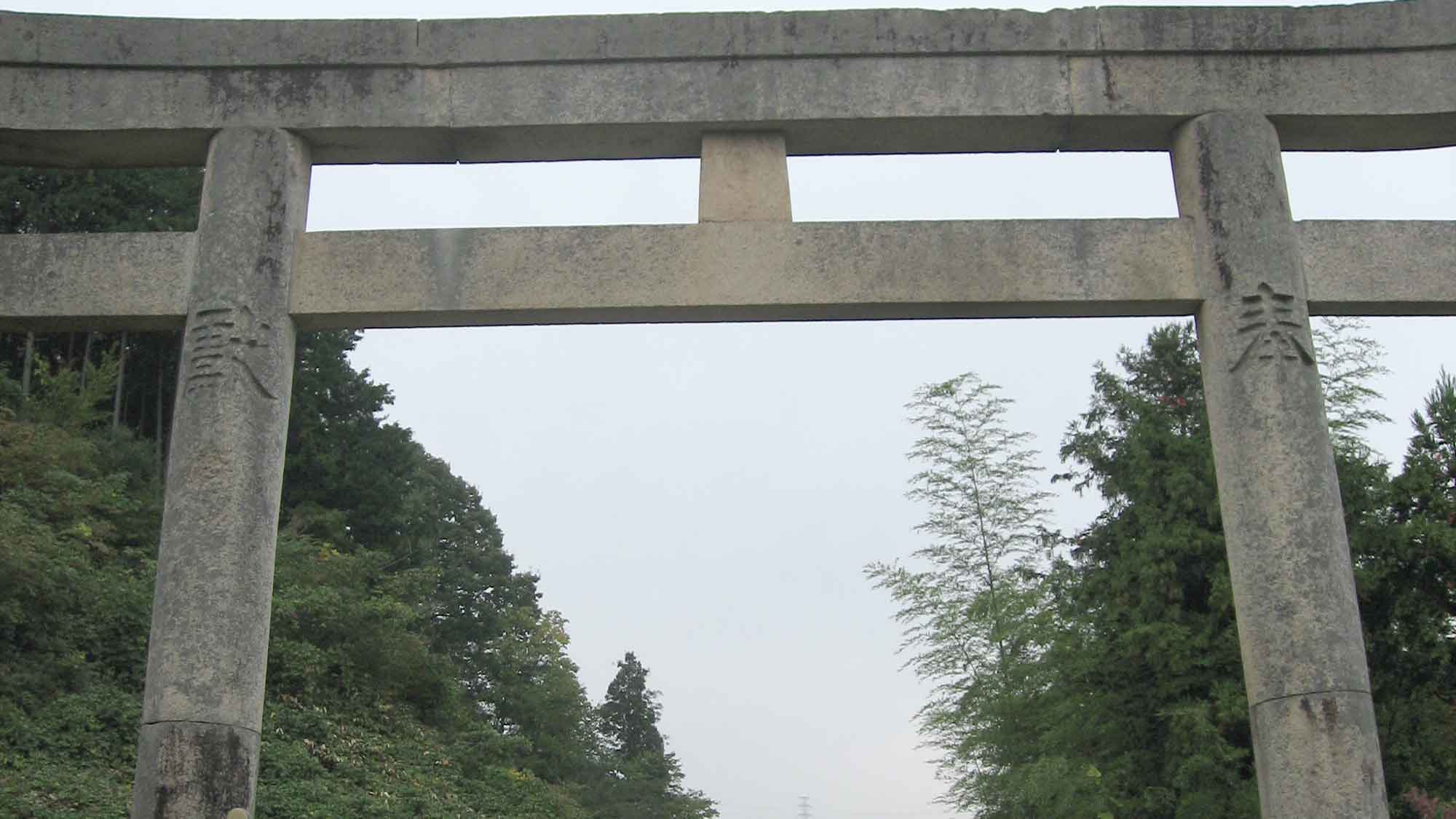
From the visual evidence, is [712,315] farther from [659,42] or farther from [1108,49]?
[1108,49]

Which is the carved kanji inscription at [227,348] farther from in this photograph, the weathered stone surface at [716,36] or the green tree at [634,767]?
the green tree at [634,767]

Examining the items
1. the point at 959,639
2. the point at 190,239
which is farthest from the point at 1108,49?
the point at 959,639

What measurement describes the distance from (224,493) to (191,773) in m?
1.13

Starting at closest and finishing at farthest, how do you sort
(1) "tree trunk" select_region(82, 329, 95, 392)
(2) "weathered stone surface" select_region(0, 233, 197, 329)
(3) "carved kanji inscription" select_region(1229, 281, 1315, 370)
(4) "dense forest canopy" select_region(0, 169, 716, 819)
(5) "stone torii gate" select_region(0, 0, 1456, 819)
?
(5) "stone torii gate" select_region(0, 0, 1456, 819), (3) "carved kanji inscription" select_region(1229, 281, 1315, 370), (2) "weathered stone surface" select_region(0, 233, 197, 329), (4) "dense forest canopy" select_region(0, 169, 716, 819), (1) "tree trunk" select_region(82, 329, 95, 392)

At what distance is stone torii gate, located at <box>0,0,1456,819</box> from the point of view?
582 cm

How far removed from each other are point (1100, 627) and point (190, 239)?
12653 mm

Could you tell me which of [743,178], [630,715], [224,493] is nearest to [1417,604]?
[743,178]

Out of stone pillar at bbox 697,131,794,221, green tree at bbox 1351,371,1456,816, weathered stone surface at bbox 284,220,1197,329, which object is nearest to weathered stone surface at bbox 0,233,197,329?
weathered stone surface at bbox 284,220,1197,329

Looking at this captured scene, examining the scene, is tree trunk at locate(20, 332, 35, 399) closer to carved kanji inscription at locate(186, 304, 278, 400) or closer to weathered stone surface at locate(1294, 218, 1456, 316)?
carved kanji inscription at locate(186, 304, 278, 400)

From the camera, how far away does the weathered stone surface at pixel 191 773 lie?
5.44 m

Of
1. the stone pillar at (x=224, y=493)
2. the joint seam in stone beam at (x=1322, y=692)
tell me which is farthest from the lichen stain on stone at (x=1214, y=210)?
the stone pillar at (x=224, y=493)

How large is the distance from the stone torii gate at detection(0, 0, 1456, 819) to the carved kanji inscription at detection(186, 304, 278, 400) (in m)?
0.01

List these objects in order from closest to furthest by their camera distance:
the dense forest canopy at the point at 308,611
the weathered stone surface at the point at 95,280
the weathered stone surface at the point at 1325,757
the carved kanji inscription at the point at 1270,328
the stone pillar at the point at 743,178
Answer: the weathered stone surface at the point at 1325,757, the carved kanji inscription at the point at 1270,328, the weathered stone surface at the point at 95,280, the stone pillar at the point at 743,178, the dense forest canopy at the point at 308,611

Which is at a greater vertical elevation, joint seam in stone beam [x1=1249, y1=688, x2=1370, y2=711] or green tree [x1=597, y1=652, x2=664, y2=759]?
green tree [x1=597, y1=652, x2=664, y2=759]
